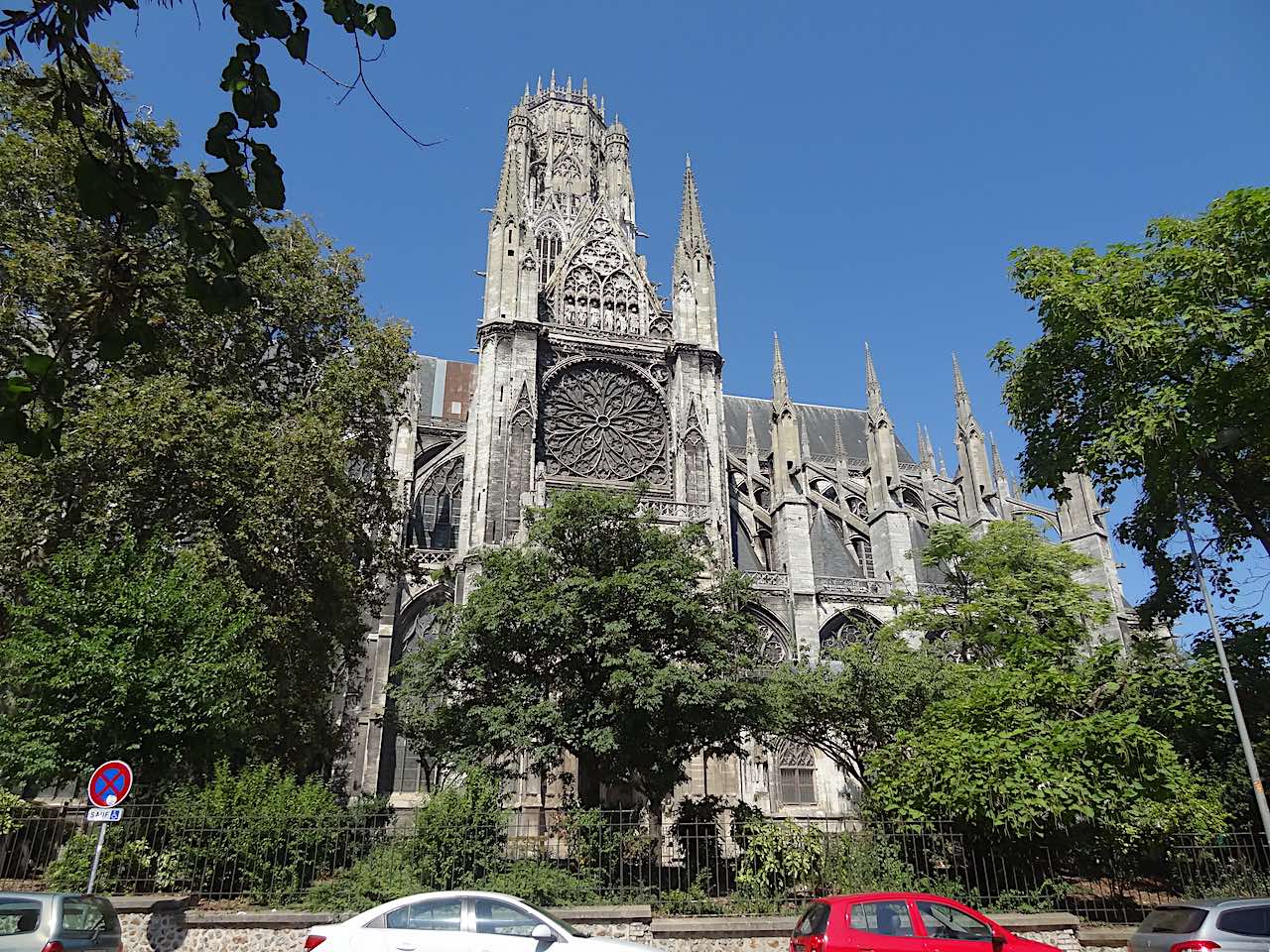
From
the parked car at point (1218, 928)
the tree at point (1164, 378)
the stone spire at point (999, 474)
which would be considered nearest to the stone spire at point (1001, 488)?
the stone spire at point (999, 474)

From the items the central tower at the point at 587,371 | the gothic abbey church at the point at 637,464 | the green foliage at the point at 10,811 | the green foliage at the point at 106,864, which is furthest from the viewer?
the central tower at the point at 587,371

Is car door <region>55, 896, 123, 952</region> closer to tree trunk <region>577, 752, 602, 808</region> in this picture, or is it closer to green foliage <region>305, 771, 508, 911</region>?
green foliage <region>305, 771, 508, 911</region>

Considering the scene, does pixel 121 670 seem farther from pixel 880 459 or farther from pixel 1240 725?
pixel 880 459

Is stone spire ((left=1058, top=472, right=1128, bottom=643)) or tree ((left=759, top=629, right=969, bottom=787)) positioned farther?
stone spire ((left=1058, top=472, right=1128, bottom=643))

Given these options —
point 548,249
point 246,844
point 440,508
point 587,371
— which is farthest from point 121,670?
point 548,249

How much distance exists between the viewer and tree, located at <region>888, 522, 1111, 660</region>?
1683 cm

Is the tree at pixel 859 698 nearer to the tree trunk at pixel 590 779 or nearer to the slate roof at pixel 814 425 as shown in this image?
the tree trunk at pixel 590 779

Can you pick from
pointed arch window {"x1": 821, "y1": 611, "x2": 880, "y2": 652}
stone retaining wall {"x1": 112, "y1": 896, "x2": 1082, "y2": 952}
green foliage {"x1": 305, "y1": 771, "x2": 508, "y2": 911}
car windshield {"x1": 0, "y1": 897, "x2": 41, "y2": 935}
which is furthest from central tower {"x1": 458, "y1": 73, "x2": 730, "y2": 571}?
car windshield {"x1": 0, "y1": 897, "x2": 41, "y2": 935}

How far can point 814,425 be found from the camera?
142 ft

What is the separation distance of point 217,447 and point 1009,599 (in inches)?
603

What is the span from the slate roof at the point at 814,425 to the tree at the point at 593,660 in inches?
917

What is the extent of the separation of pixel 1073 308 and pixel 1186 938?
9.98 metres

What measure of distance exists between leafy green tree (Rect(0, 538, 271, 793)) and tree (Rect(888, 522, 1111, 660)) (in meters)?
13.3

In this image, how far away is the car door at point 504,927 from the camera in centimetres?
655
